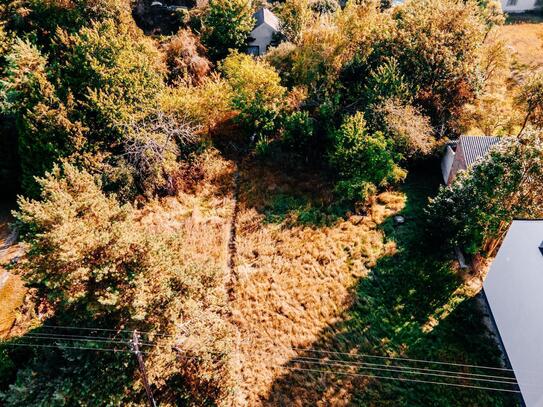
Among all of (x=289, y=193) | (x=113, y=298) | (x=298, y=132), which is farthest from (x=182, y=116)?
(x=113, y=298)

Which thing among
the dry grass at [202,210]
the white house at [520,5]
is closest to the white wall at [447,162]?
the dry grass at [202,210]

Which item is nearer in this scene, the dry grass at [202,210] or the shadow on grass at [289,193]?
the dry grass at [202,210]

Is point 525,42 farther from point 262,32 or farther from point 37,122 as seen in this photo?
point 37,122

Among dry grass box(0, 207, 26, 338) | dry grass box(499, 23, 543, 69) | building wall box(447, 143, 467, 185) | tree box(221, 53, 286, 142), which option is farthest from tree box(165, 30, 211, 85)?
dry grass box(499, 23, 543, 69)

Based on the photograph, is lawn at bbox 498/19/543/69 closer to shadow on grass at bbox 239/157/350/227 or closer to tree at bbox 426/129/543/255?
tree at bbox 426/129/543/255

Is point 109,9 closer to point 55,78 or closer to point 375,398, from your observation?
point 55,78

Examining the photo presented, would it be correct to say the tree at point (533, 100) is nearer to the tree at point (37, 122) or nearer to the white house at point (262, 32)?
the white house at point (262, 32)
